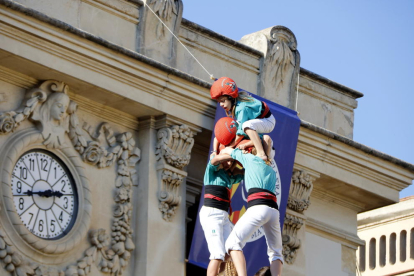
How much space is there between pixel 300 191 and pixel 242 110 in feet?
16.0

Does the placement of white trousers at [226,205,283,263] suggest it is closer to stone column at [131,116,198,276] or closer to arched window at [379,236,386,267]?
stone column at [131,116,198,276]

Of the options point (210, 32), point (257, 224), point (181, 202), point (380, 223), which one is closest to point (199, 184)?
point (181, 202)

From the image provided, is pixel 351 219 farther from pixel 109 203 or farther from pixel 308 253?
pixel 109 203

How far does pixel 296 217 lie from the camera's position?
→ 23.8m

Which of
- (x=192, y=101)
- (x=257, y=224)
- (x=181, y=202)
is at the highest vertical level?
(x=192, y=101)

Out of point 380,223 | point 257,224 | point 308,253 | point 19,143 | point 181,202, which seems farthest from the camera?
point 380,223

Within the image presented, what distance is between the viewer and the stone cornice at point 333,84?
81.3 feet

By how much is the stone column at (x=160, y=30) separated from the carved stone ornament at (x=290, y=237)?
10.6 feet

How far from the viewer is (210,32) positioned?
23.2 m

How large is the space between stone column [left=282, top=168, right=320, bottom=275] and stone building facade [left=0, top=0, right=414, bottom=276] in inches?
0.9

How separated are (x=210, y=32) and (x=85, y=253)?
433 centimetres

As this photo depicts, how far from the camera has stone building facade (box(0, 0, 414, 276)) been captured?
66.7 ft

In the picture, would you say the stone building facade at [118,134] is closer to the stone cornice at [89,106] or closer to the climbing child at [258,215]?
the stone cornice at [89,106]

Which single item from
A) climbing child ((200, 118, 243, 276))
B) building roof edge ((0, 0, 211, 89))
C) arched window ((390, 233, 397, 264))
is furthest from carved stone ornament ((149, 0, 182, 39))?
arched window ((390, 233, 397, 264))
